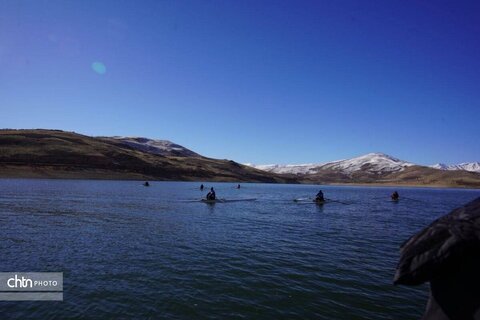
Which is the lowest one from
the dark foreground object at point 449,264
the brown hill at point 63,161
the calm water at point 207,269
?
the calm water at point 207,269

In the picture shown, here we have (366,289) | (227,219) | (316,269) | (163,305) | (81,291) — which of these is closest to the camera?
(163,305)

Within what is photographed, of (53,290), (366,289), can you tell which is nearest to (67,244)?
(53,290)

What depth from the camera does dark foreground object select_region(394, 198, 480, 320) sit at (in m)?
3.64

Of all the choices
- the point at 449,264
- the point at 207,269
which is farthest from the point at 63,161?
the point at 449,264

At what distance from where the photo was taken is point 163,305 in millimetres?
14633

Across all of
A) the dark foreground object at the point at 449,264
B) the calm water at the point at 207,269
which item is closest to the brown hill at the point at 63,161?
the calm water at the point at 207,269

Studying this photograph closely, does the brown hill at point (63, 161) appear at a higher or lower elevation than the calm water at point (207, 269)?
higher

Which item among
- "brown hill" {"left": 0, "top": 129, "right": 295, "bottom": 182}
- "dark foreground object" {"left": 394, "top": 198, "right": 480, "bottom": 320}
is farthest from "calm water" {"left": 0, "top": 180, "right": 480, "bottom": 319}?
"brown hill" {"left": 0, "top": 129, "right": 295, "bottom": 182}

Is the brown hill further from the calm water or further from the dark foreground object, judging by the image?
the dark foreground object

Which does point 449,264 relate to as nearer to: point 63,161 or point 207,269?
point 207,269

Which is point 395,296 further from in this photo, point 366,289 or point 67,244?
point 67,244

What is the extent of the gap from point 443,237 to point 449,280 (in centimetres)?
50

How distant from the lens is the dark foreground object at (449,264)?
364 cm

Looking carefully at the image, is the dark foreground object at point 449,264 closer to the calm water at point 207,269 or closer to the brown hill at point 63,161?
the calm water at point 207,269
